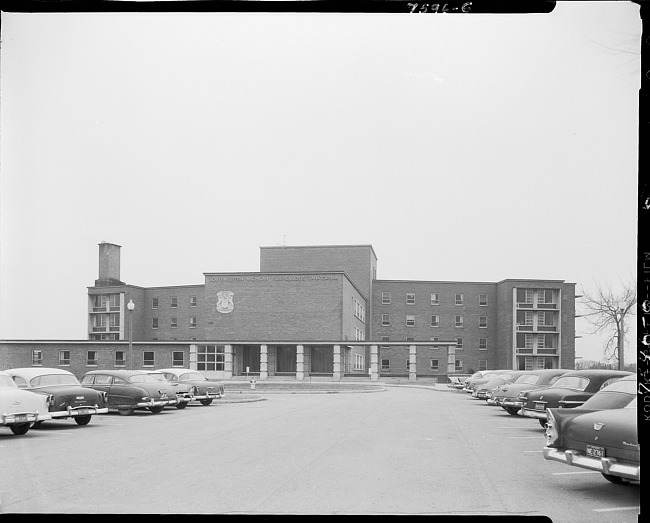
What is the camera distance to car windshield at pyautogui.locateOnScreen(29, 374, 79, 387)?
16766 millimetres

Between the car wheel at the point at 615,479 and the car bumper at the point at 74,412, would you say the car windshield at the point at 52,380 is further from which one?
the car wheel at the point at 615,479

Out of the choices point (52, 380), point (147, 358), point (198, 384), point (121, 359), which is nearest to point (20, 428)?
point (52, 380)

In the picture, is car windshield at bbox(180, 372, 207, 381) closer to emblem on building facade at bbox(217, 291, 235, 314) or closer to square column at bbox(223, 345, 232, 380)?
square column at bbox(223, 345, 232, 380)

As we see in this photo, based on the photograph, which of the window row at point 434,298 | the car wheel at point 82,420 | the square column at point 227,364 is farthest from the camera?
the window row at point 434,298

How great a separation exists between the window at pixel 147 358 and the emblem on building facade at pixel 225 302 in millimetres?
18075

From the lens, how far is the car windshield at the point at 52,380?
16.8m

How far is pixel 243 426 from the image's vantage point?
57.5 ft

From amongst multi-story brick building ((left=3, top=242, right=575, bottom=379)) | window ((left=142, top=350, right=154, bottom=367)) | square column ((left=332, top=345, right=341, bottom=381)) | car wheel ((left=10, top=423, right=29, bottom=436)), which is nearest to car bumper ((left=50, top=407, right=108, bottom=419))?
car wheel ((left=10, top=423, right=29, bottom=436))

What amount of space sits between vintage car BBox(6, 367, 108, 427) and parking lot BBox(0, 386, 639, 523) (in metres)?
0.54

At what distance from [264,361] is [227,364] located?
13.4 feet

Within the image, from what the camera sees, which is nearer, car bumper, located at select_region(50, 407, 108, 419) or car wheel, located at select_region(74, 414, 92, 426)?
car bumper, located at select_region(50, 407, 108, 419)

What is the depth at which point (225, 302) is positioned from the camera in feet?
190

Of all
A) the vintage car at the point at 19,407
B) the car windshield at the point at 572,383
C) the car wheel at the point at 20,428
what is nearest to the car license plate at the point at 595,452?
the car windshield at the point at 572,383

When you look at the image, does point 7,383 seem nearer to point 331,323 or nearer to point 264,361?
point 264,361
